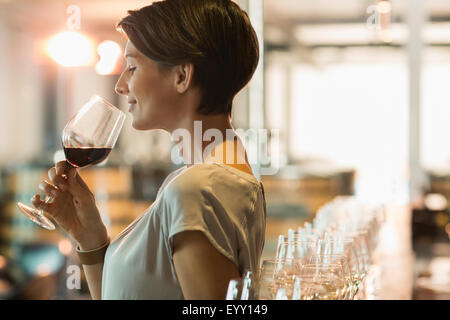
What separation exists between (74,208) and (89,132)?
0.16 metres

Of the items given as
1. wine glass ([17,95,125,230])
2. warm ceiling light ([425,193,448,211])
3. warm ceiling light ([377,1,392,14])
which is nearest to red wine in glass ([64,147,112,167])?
wine glass ([17,95,125,230])

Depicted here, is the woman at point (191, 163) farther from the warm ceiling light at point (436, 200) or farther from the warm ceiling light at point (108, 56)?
the warm ceiling light at point (108, 56)

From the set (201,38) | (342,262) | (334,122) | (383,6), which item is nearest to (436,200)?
(334,122)

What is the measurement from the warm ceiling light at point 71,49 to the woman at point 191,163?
18.7 ft

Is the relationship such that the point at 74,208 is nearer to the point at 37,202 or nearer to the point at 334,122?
the point at 37,202

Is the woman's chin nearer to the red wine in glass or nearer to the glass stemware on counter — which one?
the red wine in glass

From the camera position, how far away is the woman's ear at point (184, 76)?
3.57 feet

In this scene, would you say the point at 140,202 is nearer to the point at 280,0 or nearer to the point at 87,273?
the point at 280,0

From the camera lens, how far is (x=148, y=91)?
1104mm

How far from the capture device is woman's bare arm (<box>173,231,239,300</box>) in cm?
94

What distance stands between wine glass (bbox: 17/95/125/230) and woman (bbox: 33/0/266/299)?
0.15 metres

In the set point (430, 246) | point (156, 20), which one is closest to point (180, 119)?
point (156, 20)

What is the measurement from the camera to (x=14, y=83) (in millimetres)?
7559
